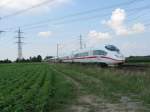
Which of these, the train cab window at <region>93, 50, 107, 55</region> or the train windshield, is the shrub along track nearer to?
the train cab window at <region>93, 50, 107, 55</region>

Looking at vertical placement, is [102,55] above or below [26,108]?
above

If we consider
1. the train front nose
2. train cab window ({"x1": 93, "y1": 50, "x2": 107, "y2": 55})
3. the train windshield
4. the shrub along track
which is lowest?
the shrub along track

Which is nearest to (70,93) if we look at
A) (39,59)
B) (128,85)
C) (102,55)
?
(128,85)

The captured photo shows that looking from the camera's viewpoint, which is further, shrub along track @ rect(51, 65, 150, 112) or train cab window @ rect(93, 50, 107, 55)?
train cab window @ rect(93, 50, 107, 55)

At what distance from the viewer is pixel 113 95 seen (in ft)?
53.6

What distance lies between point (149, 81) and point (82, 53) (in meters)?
36.2

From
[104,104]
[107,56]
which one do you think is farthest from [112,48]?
[104,104]

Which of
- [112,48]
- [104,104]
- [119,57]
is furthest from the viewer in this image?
[112,48]

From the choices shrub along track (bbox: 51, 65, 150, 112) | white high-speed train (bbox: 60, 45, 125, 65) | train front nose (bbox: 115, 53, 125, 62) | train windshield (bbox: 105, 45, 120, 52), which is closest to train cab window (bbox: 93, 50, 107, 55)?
white high-speed train (bbox: 60, 45, 125, 65)

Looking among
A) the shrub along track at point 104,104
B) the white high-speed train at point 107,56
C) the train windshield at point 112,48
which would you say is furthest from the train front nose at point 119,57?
the shrub along track at point 104,104

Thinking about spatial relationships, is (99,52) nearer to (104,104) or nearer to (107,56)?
(107,56)

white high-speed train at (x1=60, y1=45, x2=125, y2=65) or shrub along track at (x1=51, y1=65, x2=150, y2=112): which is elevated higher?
white high-speed train at (x1=60, y1=45, x2=125, y2=65)

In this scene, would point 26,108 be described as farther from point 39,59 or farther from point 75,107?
point 39,59

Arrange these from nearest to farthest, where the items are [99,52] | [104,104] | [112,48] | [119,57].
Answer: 1. [104,104]
2. [119,57]
3. [112,48]
4. [99,52]
